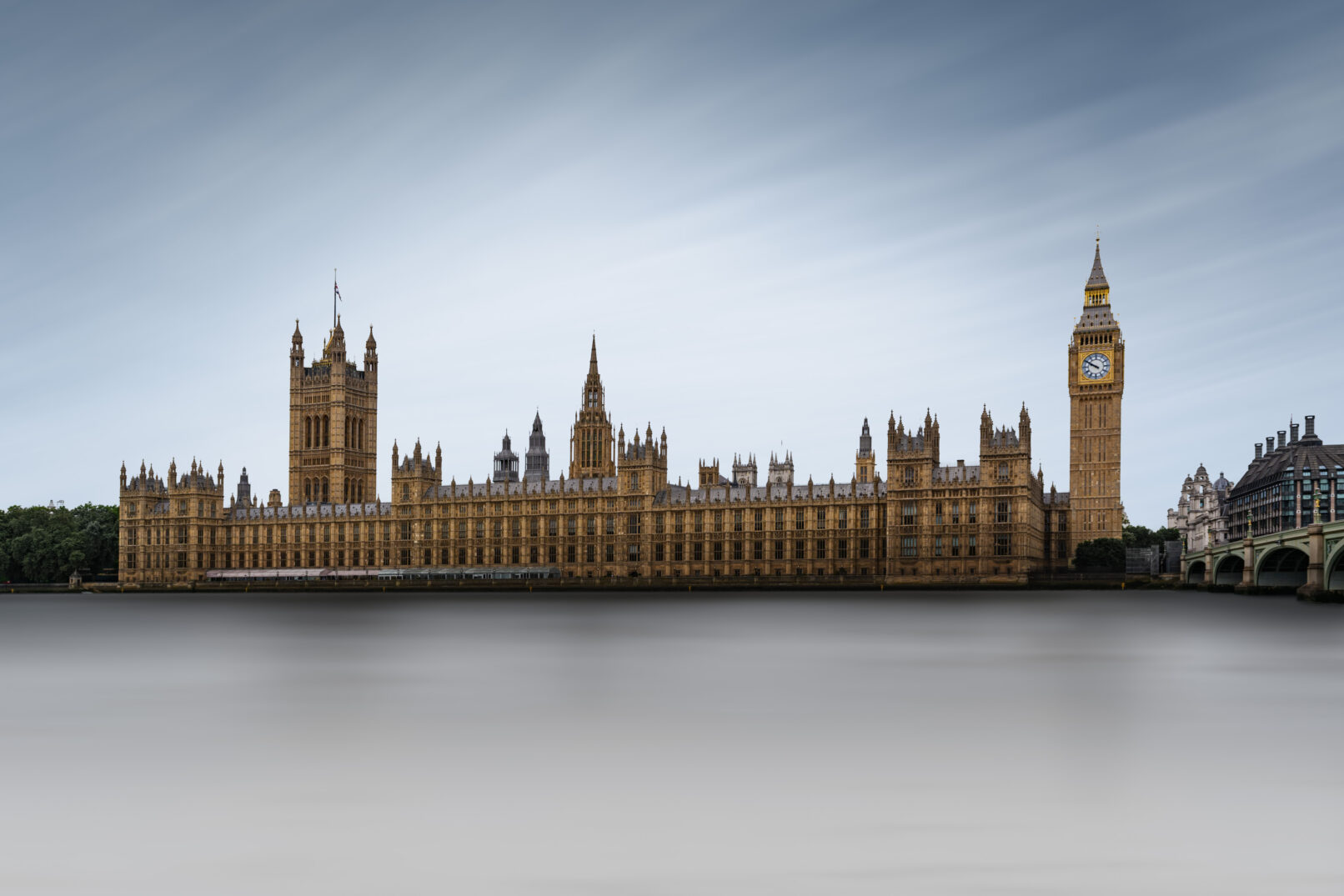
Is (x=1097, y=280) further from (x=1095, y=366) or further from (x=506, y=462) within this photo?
(x=506, y=462)

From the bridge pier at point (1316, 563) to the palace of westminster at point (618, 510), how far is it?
36.6m

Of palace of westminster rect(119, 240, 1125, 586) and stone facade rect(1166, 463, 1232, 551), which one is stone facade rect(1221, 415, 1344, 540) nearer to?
stone facade rect(1166, 463, 1232, 551)

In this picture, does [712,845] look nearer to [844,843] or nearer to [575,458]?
[844,843]

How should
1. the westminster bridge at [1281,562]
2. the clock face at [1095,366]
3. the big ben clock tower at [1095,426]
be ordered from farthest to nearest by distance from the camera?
1. the clock face at [1095,366]
2. the big ben clock tower at [1095,426]
3. the westminster bridge at [1281,562]

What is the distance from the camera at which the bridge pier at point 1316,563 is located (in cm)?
6981

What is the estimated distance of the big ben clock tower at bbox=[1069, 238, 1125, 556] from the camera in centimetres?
13612

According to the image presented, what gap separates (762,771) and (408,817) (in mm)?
4627

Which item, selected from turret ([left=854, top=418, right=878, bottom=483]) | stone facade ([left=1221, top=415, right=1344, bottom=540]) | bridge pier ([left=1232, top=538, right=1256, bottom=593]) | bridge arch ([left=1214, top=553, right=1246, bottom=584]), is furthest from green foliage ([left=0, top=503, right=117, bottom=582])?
stone facade ([left=1221, top=415, right=1344, bottom=540])

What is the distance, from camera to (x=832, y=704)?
23.0 metres

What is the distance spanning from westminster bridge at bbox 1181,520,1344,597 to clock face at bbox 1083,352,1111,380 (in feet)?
99.2

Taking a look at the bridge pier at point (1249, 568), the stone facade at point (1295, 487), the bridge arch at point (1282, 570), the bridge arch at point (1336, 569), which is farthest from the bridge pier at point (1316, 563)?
the stone facade at point (1295, 487)

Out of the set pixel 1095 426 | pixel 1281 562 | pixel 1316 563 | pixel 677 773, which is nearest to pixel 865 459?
pixel 1095 426

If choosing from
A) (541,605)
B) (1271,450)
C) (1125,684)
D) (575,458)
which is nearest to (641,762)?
(1125,684)

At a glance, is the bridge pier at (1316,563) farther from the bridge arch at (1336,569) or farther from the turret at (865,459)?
the turret at (865,459)
